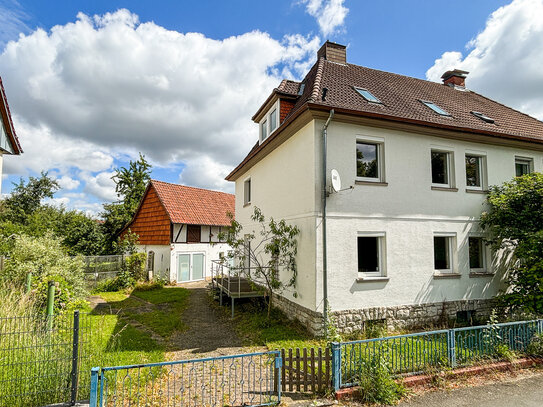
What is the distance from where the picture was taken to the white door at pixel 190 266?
19688mm

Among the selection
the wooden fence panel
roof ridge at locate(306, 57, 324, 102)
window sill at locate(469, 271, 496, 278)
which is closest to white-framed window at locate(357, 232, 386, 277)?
window sill at locate(469, 271, 496, 278)

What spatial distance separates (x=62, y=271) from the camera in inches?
408

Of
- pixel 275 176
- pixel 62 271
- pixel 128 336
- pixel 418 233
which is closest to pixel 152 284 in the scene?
pixel 62 271

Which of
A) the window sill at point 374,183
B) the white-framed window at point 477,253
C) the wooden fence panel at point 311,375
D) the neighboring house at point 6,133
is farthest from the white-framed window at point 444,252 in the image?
the neighboring house at point 6,133

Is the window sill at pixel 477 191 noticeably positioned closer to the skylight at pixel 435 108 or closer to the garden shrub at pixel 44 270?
the skylight at pixel 435 108

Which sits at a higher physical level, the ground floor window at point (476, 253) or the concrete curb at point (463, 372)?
the ground floor window at point (476, 253)

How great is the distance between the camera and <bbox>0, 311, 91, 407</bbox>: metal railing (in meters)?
4.75

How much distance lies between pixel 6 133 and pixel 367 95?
40.6ft

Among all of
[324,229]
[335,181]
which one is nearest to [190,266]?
[324,229]

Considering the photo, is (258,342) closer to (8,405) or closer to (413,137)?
(8,405)

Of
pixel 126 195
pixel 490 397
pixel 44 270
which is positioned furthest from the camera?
pixel 126 195

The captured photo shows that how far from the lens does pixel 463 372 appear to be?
19.7 ft

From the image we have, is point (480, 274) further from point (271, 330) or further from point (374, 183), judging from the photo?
point (271, 330)

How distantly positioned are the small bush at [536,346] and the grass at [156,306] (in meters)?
9.47
